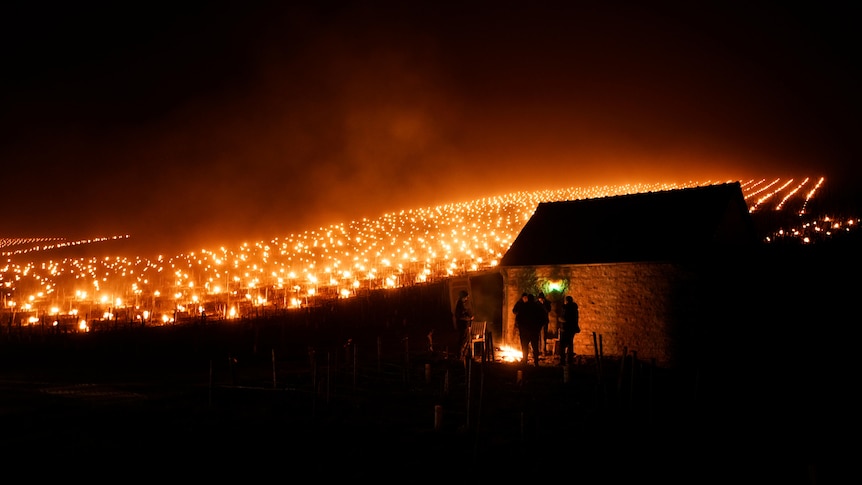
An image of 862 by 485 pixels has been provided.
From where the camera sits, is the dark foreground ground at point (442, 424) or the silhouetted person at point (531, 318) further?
the silhouetted person at point (531, 318)

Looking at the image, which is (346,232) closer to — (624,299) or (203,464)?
(624,299)

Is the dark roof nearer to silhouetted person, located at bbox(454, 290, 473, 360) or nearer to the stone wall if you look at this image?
the stone wall

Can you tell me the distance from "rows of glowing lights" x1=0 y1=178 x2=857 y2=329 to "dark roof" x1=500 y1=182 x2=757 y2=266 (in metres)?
6.50

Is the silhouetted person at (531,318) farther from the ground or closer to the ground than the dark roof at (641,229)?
closer to the ground

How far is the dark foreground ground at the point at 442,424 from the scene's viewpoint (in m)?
7.09

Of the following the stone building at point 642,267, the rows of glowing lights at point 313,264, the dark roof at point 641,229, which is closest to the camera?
the stone building at point 642,267

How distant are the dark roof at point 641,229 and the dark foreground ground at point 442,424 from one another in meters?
3.27

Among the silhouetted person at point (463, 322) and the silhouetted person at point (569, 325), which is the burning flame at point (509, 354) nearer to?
the silhouetted person at point (463, 322)

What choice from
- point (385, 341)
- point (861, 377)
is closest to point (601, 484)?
point (861, 377)

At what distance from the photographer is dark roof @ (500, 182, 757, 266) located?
14680 millimetres

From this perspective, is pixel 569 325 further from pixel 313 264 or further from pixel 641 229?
pixel 313 264

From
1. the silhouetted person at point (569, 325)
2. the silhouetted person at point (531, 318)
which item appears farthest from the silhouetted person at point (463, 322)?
the silhouetted person at point (569, 325)

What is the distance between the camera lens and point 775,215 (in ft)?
106

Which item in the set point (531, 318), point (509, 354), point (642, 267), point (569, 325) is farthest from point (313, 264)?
point (642, 267)
